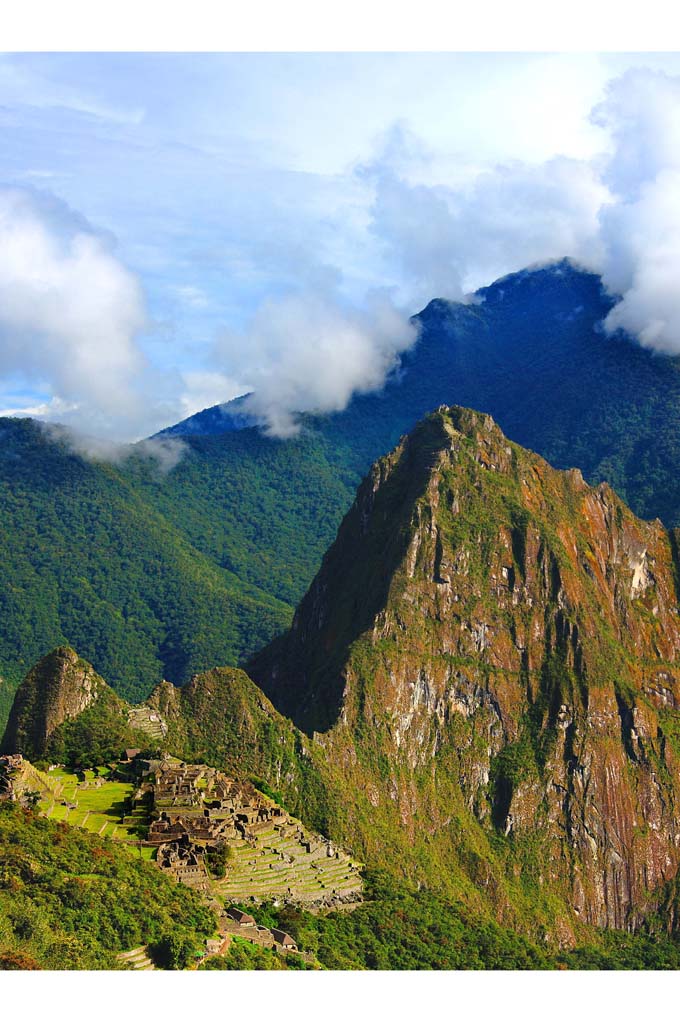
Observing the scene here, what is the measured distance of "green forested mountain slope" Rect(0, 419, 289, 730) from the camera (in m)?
157

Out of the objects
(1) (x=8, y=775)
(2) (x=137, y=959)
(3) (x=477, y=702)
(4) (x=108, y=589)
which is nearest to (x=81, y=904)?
(2) (x=137, y=959)

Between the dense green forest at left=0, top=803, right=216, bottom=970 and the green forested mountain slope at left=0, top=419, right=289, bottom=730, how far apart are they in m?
80.4

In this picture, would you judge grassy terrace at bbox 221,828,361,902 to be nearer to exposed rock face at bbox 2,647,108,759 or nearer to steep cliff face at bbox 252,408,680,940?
exposed rock face at bbox 2,647,108,759

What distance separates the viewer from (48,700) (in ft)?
261

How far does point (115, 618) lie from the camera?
16550 cm

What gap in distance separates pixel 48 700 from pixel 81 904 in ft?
95.5

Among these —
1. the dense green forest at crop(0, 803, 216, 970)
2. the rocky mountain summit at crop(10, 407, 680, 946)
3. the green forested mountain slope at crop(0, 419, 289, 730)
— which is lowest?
the dense green forest at crop(0, 803, 216, 970)

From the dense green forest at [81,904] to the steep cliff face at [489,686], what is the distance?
113 ft

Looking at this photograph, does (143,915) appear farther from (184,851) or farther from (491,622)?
(491,622)

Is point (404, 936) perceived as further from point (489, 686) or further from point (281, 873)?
point (489, 686)

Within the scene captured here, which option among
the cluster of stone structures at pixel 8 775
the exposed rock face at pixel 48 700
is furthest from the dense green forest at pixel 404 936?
the exposed rock face at pixel 48 700

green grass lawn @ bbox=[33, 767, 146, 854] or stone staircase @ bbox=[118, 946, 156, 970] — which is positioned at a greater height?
green grass lawn @ bbox=[33, 767, 146, 854]

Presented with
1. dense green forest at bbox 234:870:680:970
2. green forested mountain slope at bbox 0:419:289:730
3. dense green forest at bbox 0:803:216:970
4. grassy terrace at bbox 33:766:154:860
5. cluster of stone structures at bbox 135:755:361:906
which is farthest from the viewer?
green forested mountain slope at bbox 0:419:289:730

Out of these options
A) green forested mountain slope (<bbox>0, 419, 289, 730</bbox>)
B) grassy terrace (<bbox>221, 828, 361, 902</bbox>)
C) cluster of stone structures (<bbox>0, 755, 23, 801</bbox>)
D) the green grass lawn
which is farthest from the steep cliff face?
green forested mountain slope (<bbox>0, 419, 289, 730</bbox>)
